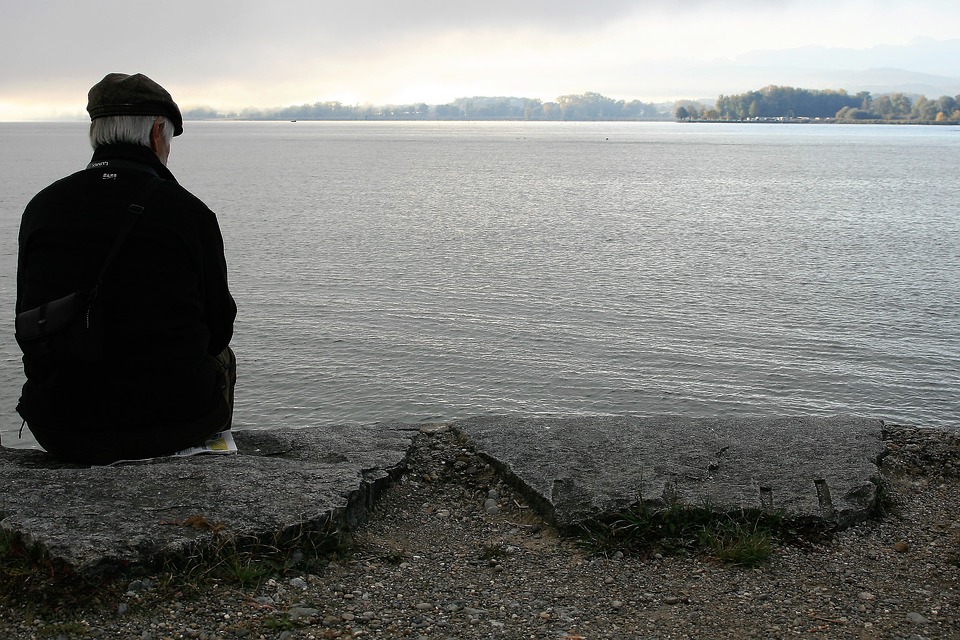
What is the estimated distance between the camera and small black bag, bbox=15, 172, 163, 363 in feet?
13.8

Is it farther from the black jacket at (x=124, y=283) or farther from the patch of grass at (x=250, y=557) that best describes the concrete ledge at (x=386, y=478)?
→ the black jacket at (x=124, y=283)

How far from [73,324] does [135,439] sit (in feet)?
2.45

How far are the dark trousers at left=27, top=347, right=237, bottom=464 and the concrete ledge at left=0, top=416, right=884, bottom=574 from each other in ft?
0.25

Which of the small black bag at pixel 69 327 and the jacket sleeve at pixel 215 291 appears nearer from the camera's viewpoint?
the small black bag at pixel 69 327

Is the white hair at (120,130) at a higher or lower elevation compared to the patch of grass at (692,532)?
higher

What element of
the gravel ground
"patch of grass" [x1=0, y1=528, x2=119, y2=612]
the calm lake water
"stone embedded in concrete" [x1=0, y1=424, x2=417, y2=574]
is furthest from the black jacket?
the calm lake water

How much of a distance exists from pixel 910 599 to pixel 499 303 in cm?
1460

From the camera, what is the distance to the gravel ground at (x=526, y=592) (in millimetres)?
3779

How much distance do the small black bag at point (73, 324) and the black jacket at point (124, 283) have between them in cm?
5

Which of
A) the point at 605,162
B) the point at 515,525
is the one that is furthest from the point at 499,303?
the point at 605,162

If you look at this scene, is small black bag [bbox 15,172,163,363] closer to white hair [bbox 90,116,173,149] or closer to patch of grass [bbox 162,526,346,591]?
white hair [bbox 90,116,173,149]

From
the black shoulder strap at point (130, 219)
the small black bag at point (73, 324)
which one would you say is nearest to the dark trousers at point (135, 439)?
the small black bag at point (73, 324)

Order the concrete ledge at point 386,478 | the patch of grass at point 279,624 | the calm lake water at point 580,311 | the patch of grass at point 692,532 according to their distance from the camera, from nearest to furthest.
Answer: the patch of grass at point 279,624
the concrete ledge at point 386,478
the patch of grass at point 692,532
the calm lake water at point 580,311

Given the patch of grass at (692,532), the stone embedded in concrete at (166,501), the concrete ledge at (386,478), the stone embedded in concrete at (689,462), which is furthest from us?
the stone embedded in concrete at (689,462)
